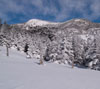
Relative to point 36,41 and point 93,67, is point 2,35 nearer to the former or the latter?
point 36,41

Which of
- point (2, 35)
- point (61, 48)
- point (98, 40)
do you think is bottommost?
point (61, 48)

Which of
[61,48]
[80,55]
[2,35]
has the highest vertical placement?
[2,35]

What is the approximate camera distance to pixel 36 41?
48.7 meters

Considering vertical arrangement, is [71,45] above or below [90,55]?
above

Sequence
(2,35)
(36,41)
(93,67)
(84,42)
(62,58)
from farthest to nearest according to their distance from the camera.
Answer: (36,41) → (2,35) → (84,42) → (62,58) → (93,67)

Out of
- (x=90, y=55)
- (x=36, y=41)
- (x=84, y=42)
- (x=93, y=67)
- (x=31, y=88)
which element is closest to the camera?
(x=31, y=88)

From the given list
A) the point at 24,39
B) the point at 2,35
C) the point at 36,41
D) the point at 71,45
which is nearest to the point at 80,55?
the point at 71,45

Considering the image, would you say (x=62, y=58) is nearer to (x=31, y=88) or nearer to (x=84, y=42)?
(x=84, y=42)

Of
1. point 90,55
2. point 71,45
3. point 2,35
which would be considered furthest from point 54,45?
point 2,35

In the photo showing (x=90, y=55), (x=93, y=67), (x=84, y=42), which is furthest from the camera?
(x=84, y=42)

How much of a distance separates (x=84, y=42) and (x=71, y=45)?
488cm

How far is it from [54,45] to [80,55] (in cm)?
978

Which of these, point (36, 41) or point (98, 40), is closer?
point (98, 40)

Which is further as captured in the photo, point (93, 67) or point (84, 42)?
point (84, 42)
